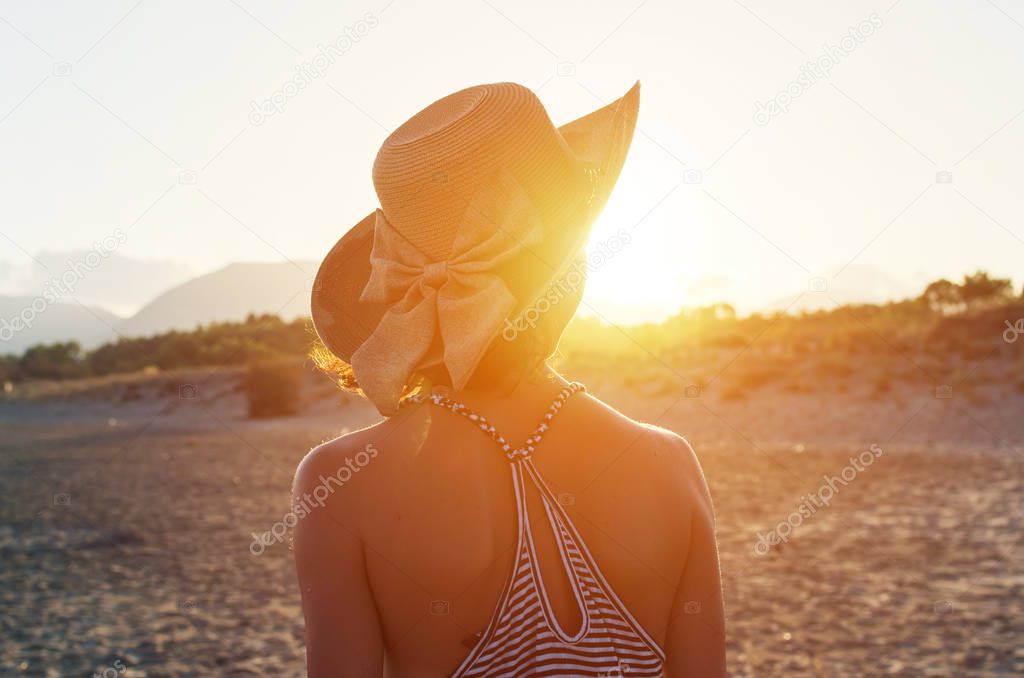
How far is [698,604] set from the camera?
1.54 meters

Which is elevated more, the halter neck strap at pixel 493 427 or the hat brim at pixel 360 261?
the hat brim at pixel 360 261

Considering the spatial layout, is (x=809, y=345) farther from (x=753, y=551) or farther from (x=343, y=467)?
(x=343, y=467)

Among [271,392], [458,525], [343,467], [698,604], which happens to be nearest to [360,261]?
[343,467]

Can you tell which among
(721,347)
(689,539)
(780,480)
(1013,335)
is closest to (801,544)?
(780,480)

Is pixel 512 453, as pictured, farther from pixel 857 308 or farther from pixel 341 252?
pixel 857 308

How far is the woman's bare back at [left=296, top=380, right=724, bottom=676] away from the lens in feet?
4.56

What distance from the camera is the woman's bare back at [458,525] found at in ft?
4.56

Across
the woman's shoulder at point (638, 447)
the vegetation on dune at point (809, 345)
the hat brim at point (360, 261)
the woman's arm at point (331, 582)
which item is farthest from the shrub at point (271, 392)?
the woman's shoulder at point (638, 447)

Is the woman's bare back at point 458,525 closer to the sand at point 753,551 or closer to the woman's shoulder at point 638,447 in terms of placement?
the woman's shoulder at point 638,447

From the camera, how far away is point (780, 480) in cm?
1361

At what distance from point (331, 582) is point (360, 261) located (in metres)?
0.68

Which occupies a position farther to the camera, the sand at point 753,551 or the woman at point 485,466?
the sand at point 753,551

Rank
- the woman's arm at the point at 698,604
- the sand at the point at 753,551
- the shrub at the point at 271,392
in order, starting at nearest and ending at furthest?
the woman's arm at the point at 698,604 < the sand at the point at 753,551 < the shrub at the point at 271,392

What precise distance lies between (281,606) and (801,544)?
17.6 feet
